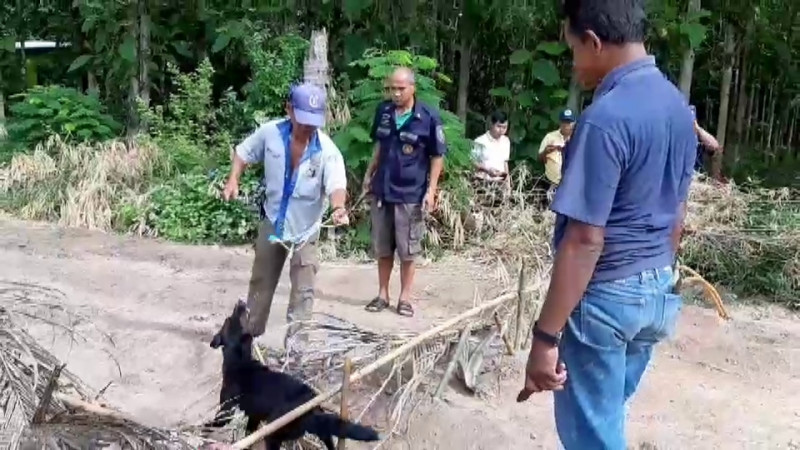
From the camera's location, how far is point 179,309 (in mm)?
7121

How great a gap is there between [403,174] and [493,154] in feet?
9.24

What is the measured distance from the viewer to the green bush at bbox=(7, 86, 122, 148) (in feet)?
36.5

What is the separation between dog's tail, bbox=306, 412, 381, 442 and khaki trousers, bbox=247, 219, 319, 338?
1671 millimetres

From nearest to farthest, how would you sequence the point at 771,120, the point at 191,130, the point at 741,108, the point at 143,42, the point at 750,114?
the point at 191,130
the point at 143,42
the point at 741,108
the point at 771,120
the point at 750,114

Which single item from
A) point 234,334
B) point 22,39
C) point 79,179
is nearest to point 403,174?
point 234,334

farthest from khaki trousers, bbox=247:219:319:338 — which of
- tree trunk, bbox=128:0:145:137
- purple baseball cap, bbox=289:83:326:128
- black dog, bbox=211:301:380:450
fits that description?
tree trunk, bbox=128:0:145:137

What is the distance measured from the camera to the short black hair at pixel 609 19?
2484 mm

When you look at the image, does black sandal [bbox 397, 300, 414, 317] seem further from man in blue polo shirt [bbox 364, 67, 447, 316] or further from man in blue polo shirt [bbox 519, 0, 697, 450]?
man in blue polo shirt [bbox 519, 0, 697, 450]

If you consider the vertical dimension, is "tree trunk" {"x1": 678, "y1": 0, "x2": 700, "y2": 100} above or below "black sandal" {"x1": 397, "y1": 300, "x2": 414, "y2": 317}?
above

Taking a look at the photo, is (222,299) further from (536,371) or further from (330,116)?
(536,371)

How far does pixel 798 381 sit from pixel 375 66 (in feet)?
16.2

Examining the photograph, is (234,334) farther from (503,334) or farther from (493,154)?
(493,154)

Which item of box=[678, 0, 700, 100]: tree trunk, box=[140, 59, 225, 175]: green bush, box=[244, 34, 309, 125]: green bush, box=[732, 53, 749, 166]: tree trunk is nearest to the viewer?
box=[244, 34, 309, 125]: green bush

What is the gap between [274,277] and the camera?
5531mm
